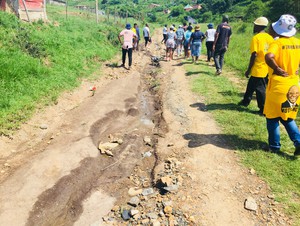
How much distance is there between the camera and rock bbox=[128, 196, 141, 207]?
12.8 feet

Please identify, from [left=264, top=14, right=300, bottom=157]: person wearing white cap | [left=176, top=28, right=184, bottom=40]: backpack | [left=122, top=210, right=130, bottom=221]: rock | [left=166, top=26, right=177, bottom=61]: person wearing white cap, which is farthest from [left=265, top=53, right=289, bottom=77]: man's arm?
[left=176, top=28, right=184, bottom=40]: backpack

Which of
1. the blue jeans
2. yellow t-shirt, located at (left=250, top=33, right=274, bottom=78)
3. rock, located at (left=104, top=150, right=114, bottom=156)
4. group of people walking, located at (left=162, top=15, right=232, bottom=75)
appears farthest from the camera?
group of people walking, located at (left=162, top=15, right=232, bottom=75)

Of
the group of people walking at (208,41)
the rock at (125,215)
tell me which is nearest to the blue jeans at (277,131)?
the rock at (125,215)

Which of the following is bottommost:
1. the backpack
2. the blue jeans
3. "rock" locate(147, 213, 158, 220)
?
"rock" locate(147, 213, 158, 220)

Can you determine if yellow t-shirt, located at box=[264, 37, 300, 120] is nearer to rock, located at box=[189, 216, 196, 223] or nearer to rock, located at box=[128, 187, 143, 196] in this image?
rock, located at box=[189, 216, 196, 223]

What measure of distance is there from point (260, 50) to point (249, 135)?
1750 mm

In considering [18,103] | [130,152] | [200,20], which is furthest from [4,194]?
[200,20]

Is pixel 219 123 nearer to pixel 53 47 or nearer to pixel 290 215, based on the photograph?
pixel 290 215

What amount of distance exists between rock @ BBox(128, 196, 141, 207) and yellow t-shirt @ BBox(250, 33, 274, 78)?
3631mm

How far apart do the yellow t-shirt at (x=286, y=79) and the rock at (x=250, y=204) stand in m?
1.34

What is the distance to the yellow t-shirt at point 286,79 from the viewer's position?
405 cm

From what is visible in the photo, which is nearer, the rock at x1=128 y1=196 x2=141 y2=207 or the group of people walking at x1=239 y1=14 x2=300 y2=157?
the rock at x1=128 y1=196 x2=141 y2=207

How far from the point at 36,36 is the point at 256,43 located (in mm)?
7550

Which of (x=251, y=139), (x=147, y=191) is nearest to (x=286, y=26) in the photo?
(x=251, y=139)
